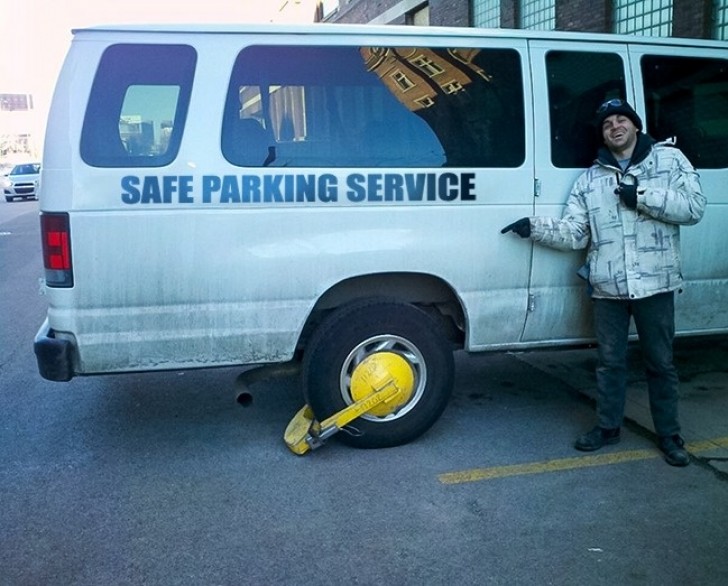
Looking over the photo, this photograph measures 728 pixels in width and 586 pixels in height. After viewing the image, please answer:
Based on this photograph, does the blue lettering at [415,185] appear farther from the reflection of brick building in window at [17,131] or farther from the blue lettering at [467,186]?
the reflection of brick building in window at [17,131]

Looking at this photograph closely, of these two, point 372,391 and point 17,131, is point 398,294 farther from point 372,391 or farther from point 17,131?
point 17,131

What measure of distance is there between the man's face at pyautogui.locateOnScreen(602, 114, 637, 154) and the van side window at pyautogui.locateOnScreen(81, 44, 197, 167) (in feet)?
7.26

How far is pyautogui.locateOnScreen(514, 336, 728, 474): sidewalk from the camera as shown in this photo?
432 cm

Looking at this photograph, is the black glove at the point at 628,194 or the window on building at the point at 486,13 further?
the window on building at the point at 486,13

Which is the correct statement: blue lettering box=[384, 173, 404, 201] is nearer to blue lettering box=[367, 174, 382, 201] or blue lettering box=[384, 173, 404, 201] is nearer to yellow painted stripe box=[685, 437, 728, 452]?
blue lettering box=[367, 174, 382, 201]

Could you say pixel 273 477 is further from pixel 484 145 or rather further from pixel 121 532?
pixel 484 145

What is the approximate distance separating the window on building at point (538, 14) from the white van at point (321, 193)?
946 centimetres

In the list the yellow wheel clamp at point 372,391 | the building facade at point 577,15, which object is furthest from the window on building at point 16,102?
the yellow wheel clamp at point 372,391

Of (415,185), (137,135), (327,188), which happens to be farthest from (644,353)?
(137,135)

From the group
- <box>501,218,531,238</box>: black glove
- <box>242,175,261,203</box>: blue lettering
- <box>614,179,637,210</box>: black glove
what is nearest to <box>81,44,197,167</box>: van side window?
<box>242,175,261,203</box>: blue lettering

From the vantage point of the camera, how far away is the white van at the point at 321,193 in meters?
3.69

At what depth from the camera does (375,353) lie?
4.04m

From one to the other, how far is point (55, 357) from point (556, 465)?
2713 mm

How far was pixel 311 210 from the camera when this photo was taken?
3.84 metres
